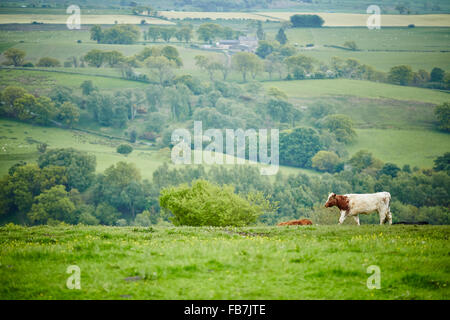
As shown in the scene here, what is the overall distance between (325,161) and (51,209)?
106 metres

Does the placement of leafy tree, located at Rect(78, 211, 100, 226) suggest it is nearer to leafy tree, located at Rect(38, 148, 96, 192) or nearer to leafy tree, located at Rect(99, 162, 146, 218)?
leafy tree, located at Rect(99, 162, 146, 218)

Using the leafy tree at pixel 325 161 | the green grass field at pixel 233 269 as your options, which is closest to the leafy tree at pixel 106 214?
the leafy tree at pixel 325 161

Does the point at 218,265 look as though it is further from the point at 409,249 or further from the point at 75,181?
the point at 75,181

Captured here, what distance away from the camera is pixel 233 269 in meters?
16.0

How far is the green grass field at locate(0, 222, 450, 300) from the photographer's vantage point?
1405 cm

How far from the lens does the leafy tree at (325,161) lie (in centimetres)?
18500

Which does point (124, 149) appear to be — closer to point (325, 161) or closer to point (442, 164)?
point (325, 161)

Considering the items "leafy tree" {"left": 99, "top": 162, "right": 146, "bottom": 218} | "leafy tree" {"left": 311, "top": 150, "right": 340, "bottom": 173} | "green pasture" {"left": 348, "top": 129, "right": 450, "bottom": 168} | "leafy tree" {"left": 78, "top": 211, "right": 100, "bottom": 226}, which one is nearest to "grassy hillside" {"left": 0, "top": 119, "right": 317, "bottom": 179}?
"leafy tree" {"left": 311, "top": 150, "right": 340, "bottom": 173}

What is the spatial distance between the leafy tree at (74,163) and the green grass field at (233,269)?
14396 cm

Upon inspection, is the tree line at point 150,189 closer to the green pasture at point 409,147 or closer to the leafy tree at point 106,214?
the leafy tree at point 106,214

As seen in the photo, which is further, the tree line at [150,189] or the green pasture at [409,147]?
the green pasture at [409,147]
